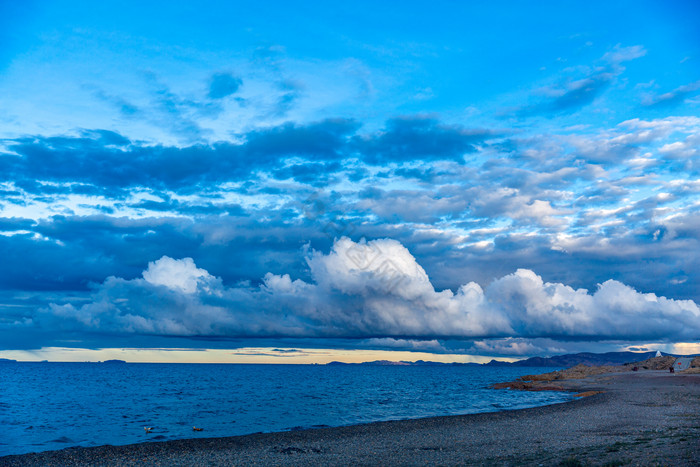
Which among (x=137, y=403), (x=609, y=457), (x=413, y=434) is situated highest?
(x=609, y=457)

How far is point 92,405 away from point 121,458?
2077 inches

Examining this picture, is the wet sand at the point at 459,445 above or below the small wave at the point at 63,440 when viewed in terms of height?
above

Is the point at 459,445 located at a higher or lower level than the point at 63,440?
higher

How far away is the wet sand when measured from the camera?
955 inches

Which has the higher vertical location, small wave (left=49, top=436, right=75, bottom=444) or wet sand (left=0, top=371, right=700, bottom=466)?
wet sand (left=0, top=371, right=700, bottom=466)

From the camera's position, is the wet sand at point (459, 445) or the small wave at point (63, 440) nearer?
the wet sand at point (459, 445)

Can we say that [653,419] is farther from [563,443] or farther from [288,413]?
[288,413]

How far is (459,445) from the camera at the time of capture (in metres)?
32.7

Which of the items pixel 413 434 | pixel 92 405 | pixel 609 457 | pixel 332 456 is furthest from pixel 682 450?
pixel 92 405

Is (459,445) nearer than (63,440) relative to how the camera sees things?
Yes

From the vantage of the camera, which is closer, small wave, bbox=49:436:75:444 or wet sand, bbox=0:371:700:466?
wet sand, bbox=0:371:700:466

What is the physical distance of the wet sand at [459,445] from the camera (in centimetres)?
2427

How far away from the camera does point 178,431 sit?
47.1 m

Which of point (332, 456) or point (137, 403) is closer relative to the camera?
point (332, 456)
